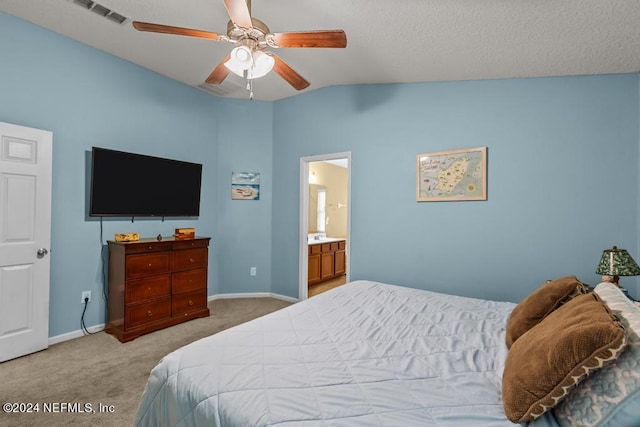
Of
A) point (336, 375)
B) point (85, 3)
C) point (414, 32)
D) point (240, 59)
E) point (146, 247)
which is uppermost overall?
point (85, 3)

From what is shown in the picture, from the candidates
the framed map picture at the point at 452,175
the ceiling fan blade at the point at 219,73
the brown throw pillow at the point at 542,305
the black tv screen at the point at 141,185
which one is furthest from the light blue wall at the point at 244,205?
the brown throw pillow at the point at 542,305

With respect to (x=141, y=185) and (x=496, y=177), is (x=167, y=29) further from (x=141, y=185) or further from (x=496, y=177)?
(x=496, y=177)

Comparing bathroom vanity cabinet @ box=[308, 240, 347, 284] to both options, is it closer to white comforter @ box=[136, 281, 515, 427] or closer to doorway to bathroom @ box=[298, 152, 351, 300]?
doorway to bathroom @ box=[298, 152, 351, 300]

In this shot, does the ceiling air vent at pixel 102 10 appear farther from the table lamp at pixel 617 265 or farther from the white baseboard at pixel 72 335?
the table lamp at pixel 617 265

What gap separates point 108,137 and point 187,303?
78.8 inches

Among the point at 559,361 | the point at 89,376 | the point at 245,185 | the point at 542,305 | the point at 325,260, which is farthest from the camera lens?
the point at 325,260

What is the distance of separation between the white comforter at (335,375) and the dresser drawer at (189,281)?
209 cm

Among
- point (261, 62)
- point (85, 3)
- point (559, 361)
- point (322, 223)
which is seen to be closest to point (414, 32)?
point (261, 62)

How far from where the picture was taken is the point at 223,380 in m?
1.16

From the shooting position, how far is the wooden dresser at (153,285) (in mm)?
3008

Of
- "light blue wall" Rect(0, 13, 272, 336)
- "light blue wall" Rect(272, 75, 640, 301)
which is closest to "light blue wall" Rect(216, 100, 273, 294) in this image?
"light blue wall" Rect(0, 13, 272, 336)

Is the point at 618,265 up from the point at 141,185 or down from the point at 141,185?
down

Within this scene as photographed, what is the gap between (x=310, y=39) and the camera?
77.8 inches

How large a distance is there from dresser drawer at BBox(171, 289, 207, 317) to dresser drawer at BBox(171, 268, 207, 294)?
0.06m
